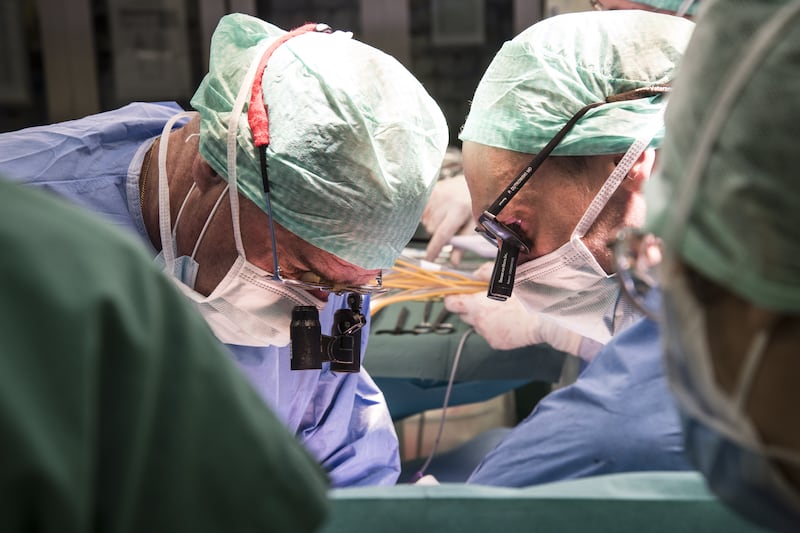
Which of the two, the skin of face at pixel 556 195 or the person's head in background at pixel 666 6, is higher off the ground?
the person's head in background at pixel 666 6

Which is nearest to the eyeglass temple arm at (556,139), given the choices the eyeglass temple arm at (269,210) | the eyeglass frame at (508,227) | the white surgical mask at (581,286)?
the eyeglass frame at (508,227)

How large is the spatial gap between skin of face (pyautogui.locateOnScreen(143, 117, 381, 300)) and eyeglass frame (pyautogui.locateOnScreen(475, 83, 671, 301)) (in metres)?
0.30

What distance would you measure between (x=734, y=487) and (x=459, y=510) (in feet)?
1.34

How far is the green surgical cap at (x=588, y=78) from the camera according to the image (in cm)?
166

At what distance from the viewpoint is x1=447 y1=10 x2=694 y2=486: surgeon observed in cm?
152

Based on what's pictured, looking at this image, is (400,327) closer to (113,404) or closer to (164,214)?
(164,214)

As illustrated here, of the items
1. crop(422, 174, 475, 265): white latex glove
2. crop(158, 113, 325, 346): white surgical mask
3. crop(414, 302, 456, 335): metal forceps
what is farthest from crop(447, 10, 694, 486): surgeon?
crop(422, 174, 475, 265): white latex glove

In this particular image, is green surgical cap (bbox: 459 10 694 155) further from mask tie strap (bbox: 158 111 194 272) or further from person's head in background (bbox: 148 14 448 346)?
mask tie strap (bbox: 158 111 194 272)

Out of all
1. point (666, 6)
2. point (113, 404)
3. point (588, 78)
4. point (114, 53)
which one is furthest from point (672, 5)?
point (114, 53)

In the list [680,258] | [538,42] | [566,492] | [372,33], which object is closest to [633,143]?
[538,42]

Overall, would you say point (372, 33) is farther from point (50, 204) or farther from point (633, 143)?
point (50, 204)

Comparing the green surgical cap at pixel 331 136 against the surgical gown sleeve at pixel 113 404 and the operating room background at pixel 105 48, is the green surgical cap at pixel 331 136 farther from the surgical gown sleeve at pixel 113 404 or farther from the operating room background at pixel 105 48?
the operating room background at pixel 105 48

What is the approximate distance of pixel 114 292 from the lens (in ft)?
1.84

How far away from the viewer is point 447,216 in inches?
119
